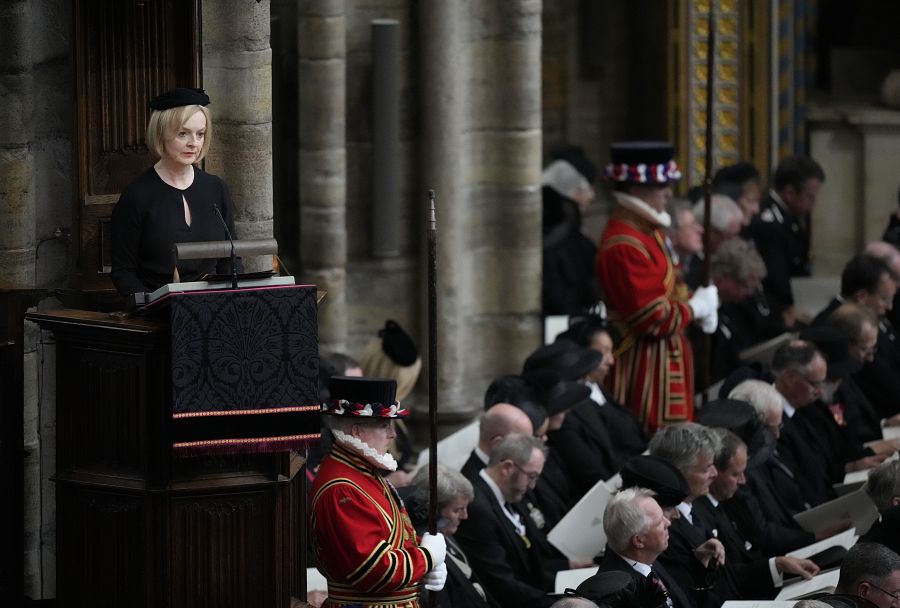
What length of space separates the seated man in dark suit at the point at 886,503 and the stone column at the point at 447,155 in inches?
136

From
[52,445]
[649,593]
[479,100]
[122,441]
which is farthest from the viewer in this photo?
[479,100]

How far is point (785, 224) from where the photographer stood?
1418cm

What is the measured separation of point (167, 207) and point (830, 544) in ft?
11.1

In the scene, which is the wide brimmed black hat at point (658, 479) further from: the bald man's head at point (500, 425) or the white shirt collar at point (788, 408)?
the white shirt collar at point (788, 408)

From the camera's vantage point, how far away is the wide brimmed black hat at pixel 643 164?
35.8 ft

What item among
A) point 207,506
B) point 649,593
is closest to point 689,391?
point 649,593

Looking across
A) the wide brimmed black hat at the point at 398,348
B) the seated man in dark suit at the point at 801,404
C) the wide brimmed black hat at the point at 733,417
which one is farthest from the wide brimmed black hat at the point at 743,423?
the wide brimmed black hat at the point at 398,348

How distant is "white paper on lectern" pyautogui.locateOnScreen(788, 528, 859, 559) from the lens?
8.98m

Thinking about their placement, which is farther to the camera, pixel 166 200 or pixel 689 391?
pixel 689 391

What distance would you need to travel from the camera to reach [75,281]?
8.01 metres

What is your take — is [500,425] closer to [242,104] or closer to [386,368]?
[386,368]

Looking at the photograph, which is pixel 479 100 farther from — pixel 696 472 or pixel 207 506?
pixel 207 506

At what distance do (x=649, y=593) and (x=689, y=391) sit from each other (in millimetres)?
4017

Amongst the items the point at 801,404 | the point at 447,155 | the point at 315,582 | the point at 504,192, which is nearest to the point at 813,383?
the point at 801,404
